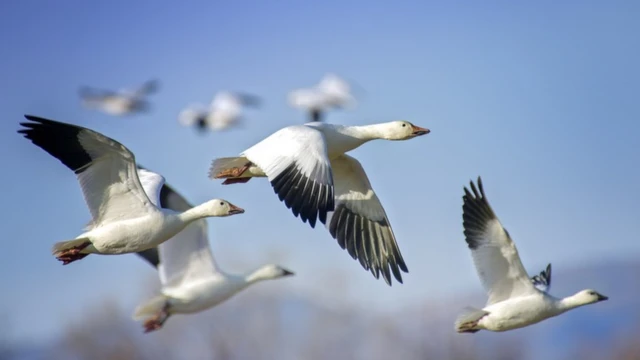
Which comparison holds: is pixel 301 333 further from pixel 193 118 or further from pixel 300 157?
pixel 300 157

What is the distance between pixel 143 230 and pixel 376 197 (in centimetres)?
212

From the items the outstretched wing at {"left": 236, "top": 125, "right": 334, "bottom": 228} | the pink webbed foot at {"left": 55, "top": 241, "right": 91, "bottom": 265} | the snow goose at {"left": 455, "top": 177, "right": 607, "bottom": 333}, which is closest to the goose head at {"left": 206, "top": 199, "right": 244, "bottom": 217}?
the outstretched wing at {"left": 236, "top": 125, "right": 334, "bottom": 228}

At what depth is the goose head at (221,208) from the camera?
8.85m

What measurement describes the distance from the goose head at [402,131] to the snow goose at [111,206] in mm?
1793

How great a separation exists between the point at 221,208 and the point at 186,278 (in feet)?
9.56

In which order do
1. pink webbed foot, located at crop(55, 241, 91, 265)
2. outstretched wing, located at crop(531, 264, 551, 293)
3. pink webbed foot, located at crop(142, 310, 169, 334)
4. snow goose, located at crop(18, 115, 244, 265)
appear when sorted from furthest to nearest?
pink webbed foot, located at crop(142, 310, 169, 334)
outstretched wing, located at crop(531, 264, 551, 293)
pink webbed foot, located at crop(55, 241, 91, 265)
snow goose, located at crop(18, 115, 244, 265)

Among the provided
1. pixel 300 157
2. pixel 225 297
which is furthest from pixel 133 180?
pixel 225 297

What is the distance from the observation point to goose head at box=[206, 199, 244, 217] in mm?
8852

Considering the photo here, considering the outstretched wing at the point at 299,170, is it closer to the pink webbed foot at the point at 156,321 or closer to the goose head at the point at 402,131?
the goose head at the point at 402,131

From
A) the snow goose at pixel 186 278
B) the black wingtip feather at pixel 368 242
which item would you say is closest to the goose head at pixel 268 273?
the snow goose at pixel 186 278

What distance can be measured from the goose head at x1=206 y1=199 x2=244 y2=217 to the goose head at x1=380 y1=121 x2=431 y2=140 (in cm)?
135

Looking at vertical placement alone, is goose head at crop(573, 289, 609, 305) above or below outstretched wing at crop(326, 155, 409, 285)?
below

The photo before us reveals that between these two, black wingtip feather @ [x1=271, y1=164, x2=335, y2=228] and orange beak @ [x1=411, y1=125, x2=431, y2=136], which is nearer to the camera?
black wingtip feather @ [x1=271, y1=164, x2=335, y2=228]

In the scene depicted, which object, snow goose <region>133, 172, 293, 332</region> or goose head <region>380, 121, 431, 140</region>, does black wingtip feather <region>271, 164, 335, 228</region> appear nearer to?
goose head <region>380, 121, 431, 140</region>
